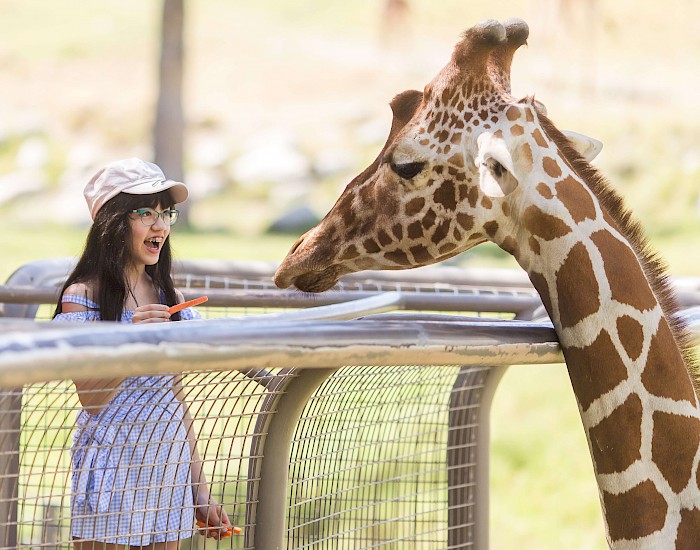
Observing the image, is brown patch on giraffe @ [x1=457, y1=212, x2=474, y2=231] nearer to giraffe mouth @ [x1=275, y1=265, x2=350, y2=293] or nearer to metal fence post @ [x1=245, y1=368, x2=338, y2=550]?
giraffe mouth @ [x1=275, y1=265, x2=350, y2=293]

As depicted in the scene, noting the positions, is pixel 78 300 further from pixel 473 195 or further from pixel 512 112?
pixel 512 112

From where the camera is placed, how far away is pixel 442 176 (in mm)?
2215

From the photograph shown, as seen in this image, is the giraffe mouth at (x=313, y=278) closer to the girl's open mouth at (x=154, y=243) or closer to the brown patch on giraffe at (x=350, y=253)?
the brown patch on giraffe at (x=350, y=253)

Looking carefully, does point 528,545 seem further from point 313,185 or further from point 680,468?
point 313,185

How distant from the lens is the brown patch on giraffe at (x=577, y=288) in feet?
6.87

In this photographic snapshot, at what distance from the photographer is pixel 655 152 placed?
13.2 meters

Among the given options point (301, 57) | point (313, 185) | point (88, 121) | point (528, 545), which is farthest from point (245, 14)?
point (528, 545)

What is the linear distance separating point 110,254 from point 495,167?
0.95 metres

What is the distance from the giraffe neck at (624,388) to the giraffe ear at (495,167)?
10 centimetres

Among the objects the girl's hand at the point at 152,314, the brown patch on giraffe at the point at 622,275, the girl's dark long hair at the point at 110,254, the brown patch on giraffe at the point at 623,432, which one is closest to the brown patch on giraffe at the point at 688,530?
the brown patch on giraffe at the point at 623,432

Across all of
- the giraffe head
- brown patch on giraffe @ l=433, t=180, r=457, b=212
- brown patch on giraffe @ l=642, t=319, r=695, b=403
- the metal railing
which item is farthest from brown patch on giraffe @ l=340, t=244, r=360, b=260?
brown patch on giraffe @ l=642, t=319, r=695, b=403

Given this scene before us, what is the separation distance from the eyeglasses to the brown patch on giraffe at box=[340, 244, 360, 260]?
0.48m

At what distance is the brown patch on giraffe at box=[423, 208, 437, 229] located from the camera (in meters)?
2.23

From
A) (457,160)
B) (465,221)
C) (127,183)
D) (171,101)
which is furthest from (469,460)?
(171,101)
